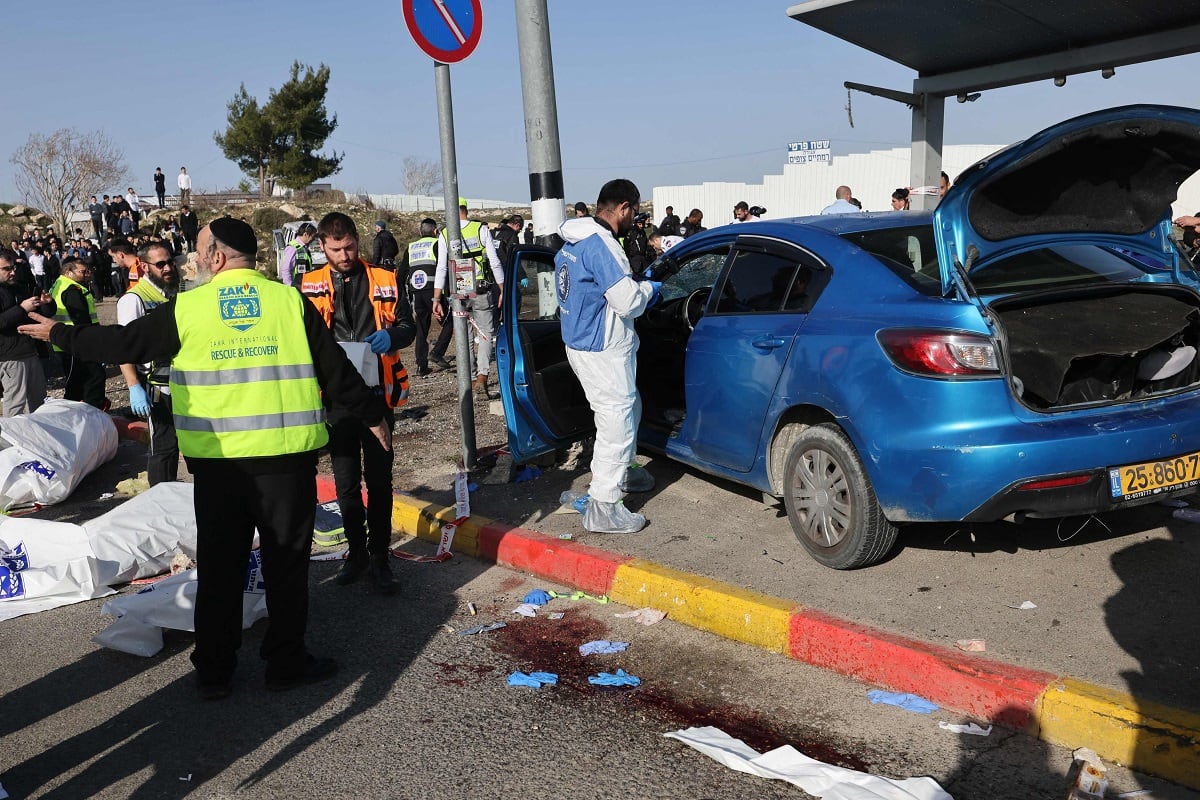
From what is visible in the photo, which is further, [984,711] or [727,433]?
[727,433]

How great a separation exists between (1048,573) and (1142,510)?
1002 millimetres

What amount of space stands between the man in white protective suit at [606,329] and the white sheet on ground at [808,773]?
221 centimetres

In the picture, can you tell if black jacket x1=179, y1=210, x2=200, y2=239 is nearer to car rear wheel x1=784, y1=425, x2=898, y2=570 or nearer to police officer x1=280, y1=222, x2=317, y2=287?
police officer x1=280, y1=222, x2=317, y2=287

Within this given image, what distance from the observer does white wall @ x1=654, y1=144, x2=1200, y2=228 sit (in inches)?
1188

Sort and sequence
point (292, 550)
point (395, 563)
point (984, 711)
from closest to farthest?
point (984, 711)
point (292, 550)
point (395, 563)

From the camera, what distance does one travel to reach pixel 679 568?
4965 mm

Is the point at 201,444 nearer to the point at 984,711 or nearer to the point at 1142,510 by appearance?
the point at 984,711

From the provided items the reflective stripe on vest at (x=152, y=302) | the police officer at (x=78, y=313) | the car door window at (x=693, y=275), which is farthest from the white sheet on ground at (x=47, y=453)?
the car door window at (x=693, y=275)

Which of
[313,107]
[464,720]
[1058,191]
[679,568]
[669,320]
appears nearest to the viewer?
[464,720]

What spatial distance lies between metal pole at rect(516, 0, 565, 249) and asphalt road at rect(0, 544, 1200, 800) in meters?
3.07

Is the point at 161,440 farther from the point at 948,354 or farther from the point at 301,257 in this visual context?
the point at 301,257

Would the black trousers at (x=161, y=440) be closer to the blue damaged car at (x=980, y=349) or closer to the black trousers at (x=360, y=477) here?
the black trousers at (x=360, y=477)

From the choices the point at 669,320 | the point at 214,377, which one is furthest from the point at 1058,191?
the point at 214,377

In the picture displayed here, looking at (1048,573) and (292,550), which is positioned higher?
(292,550)
